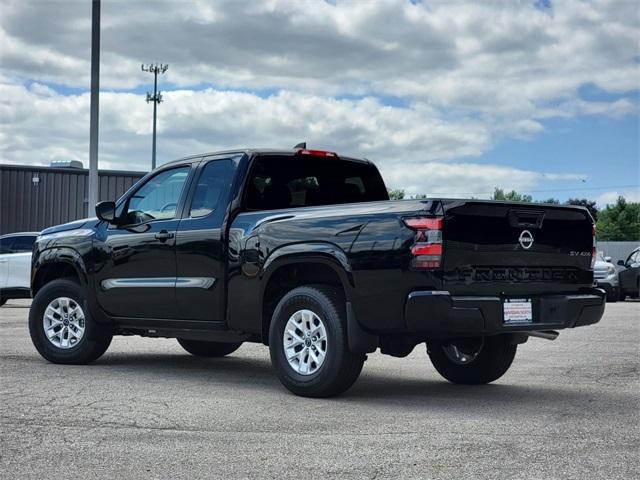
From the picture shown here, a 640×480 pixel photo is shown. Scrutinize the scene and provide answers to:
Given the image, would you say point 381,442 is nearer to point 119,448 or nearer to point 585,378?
point 119,448

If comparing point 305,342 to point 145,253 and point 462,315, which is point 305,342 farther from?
point 145,253

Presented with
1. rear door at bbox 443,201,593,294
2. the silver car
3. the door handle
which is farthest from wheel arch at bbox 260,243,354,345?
the silver car

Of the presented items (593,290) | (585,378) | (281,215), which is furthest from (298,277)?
(585,378)

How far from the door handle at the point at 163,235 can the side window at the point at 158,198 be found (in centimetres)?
16

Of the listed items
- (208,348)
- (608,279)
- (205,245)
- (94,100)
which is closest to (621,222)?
(608,279)

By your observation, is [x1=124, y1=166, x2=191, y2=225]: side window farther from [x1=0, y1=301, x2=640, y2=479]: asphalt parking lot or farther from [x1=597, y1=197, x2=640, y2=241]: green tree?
[x1=597, y1=197, x2=640, y2=241]: green tree

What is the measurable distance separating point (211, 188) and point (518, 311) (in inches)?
118

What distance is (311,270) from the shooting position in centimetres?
794

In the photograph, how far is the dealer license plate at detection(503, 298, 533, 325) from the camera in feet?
23.6

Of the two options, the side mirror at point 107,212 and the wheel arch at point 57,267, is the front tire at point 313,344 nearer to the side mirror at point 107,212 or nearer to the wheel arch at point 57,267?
the side mirror at point 107,212

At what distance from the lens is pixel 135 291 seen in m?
9.14

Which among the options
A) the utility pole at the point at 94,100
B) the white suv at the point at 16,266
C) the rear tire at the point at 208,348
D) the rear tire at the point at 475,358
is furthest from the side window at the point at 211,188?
the utility pole at the point at 94,100

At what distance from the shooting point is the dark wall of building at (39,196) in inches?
1524

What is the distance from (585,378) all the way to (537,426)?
295 centimetres
